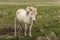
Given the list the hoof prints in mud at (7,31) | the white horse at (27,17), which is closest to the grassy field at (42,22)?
the hoof prints in mud at (7,31)

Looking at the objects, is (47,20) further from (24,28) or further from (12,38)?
(12,38)

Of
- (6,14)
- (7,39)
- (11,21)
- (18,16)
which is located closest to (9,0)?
(6,14)

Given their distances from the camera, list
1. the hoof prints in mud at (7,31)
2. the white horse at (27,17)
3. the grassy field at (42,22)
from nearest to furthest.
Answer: the white horse at (27,17) < the grassy field at (42,22) < the hoof prints in mud at (7,31)

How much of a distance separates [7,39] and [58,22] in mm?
3482

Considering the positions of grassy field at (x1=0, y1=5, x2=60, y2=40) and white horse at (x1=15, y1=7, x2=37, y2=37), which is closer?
white horse at (x1=15, y1=7, x2=37, y2=37)

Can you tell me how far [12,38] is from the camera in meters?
10.1

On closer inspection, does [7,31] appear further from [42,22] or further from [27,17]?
[42,22]

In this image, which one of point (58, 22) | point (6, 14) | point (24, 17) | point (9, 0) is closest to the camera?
point (24, 17)

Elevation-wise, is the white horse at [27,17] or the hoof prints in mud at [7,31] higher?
the white horse at [27,17]

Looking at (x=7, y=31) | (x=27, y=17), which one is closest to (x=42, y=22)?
(x=7, y=31)

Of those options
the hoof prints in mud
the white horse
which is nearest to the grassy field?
the hoof prints in mud

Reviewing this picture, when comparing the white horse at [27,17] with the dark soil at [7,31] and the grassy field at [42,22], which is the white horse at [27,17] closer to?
the dark soil at [7,31]

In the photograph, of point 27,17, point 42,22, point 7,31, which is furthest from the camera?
point 42,22

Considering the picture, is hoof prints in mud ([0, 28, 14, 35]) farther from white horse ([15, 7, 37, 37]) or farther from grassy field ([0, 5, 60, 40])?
white horse ([15, 7, 37, 37])
